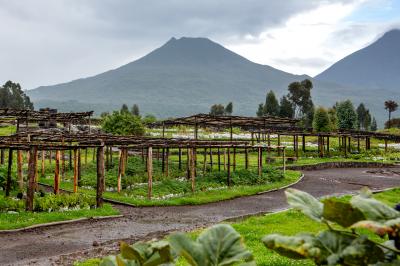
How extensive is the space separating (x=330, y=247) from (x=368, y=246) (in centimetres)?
15

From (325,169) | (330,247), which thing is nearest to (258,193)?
(325,169)

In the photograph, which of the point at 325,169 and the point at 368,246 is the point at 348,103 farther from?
the point at 368,246

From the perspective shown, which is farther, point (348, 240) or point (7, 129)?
point (7, 129)

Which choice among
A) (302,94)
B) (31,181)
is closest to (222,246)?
(31,181)

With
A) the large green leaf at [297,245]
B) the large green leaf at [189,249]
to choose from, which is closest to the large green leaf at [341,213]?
the large green leaf at [297,245]

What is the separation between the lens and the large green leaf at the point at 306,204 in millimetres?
2043

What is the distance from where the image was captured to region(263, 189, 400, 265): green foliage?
1.86 metres

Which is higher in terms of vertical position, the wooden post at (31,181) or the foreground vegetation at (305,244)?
the foreground vegetation at (305,244)

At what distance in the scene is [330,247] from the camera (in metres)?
1.94

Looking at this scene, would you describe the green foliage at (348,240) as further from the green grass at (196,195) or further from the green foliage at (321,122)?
the green foliage at (321,122)

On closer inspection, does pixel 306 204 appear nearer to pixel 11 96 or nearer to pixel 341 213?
pixel 341 213

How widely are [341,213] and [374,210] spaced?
0.13m

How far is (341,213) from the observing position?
198 cm

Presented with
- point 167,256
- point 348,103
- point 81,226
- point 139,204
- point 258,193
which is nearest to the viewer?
point 167,256
